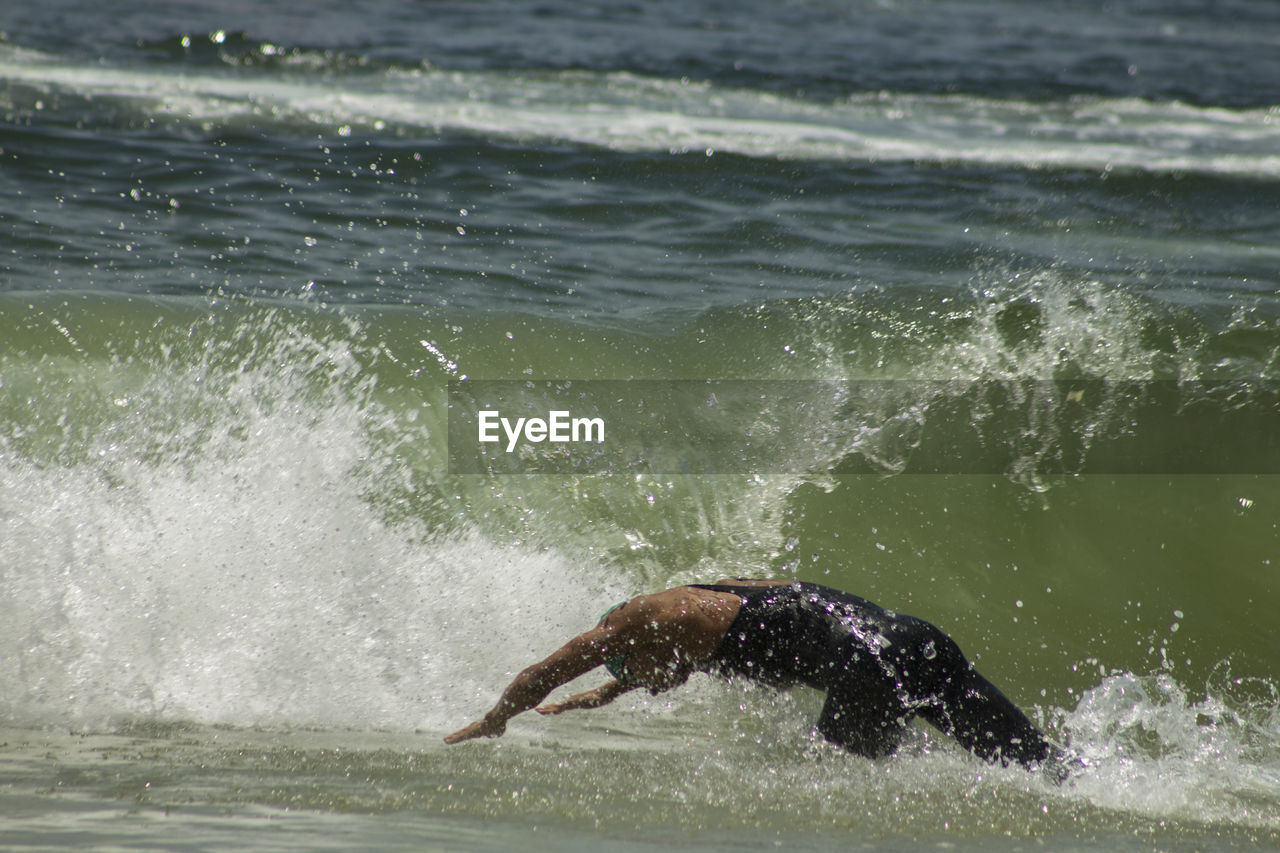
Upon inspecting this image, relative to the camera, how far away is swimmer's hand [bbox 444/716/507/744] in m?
3.60

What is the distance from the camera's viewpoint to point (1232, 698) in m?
4.88

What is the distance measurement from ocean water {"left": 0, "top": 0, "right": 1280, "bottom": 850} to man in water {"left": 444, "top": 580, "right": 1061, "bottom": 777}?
0.11 m

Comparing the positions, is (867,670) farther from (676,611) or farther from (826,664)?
(676,611)

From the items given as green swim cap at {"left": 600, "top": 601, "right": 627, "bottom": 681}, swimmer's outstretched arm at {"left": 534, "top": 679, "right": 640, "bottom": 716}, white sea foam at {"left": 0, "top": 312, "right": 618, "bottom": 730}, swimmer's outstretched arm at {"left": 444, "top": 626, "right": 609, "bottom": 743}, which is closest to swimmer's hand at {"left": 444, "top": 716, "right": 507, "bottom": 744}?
swimmer's outstretched arm at {"left": 444, "top": 626, "right": 609, "bottom": 743}

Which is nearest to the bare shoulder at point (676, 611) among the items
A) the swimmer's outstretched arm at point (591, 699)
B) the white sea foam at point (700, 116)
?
the swimmer's outstretched arm at point (591, 699)

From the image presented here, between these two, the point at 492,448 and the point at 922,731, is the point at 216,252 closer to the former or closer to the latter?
the point at 492,448

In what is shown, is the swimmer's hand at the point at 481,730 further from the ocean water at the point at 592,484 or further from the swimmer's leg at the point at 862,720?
the swimmer's leg at the point at 862,720

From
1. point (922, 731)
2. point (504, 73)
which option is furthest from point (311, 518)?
point (504, 73)

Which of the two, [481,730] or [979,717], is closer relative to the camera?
[481,730]

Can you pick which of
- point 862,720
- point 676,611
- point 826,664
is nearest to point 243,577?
point 676,611

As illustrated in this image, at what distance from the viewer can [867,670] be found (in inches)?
146

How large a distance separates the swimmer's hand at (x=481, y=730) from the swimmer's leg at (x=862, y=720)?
99cm

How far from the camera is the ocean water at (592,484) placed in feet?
11.7

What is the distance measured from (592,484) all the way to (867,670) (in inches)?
75.6
